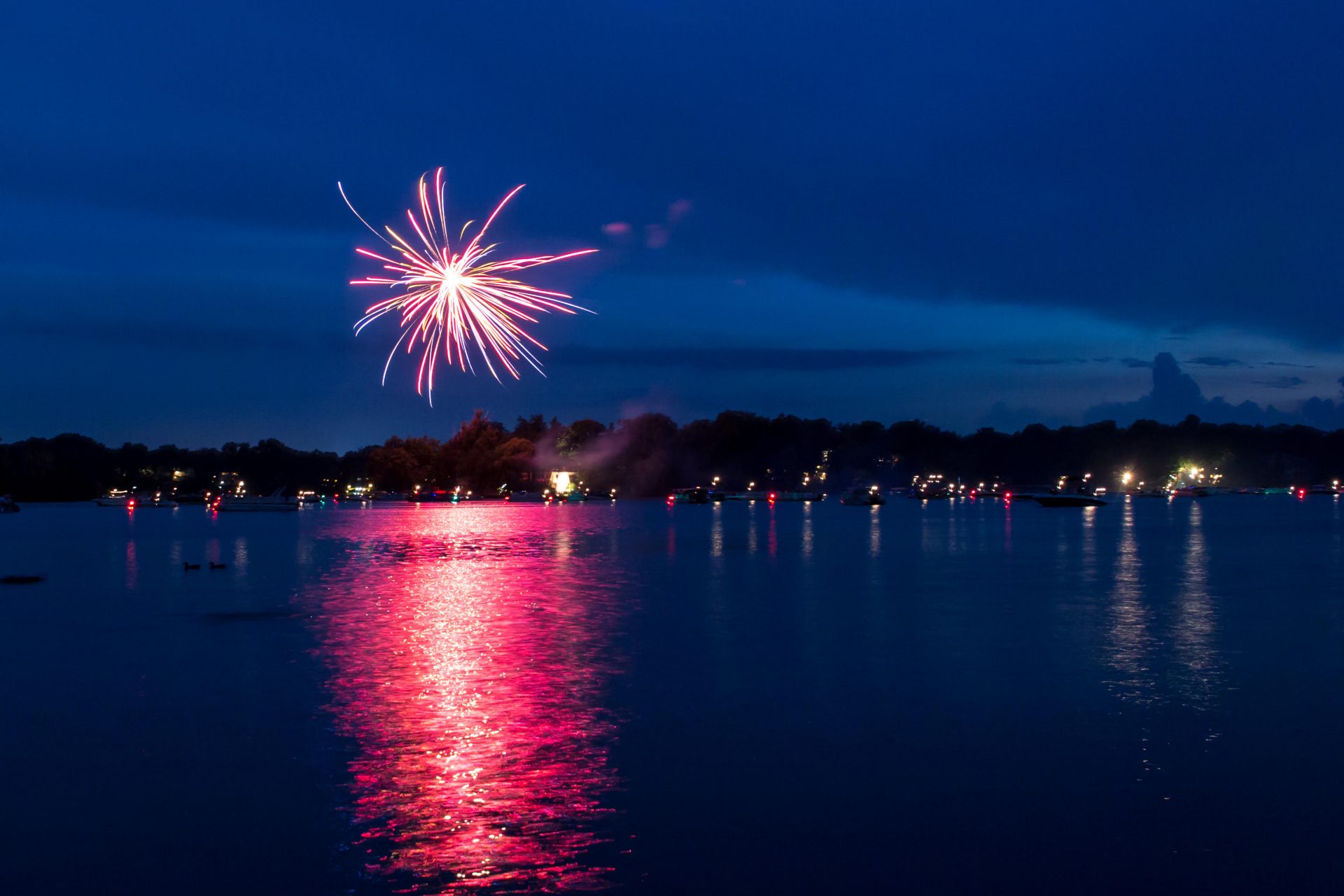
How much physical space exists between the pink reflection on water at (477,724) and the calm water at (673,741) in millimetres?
48

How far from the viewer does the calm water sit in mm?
7961

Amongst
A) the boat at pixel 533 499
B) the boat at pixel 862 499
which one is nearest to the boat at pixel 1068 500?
the boat at pixel 862 499

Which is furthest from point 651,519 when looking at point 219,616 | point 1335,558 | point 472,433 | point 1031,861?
point 472,433

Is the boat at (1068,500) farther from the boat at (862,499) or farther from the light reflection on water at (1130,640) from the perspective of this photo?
the light reflection on water at (1130,640)

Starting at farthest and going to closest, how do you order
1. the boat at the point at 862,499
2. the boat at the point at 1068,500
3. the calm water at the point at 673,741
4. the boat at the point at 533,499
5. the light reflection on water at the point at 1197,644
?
the boat at the point at 533,499 < the boat at the point at 862,499 < the boat at the point at 1068,500 < the light reflection on water at the point at 1197,644 < the calm water at the point at 673,741

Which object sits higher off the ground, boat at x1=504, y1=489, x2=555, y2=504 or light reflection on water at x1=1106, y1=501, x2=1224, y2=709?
boat at x1=504, y1=489, x2=555, y2=504

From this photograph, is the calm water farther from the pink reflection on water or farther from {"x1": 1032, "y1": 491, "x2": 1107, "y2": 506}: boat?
Answer: {"x1": 1032, "y1": 491, "x2": 1107, "y2": 506}: boat

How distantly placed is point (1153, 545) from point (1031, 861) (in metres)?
44.8

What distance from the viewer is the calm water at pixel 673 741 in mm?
7961

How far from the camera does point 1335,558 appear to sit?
39969 millimetres

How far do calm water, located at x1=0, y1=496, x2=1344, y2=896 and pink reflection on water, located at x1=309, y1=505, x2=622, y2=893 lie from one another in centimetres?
5

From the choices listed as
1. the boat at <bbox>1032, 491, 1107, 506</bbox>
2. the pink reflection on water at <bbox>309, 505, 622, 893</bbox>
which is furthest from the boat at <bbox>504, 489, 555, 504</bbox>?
the pink reflection on water at <bbox>309, 505, 622, 893</bbox>

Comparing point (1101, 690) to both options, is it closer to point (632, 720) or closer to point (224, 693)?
point (632, 720)

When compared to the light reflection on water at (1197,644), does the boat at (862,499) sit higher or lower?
higher
